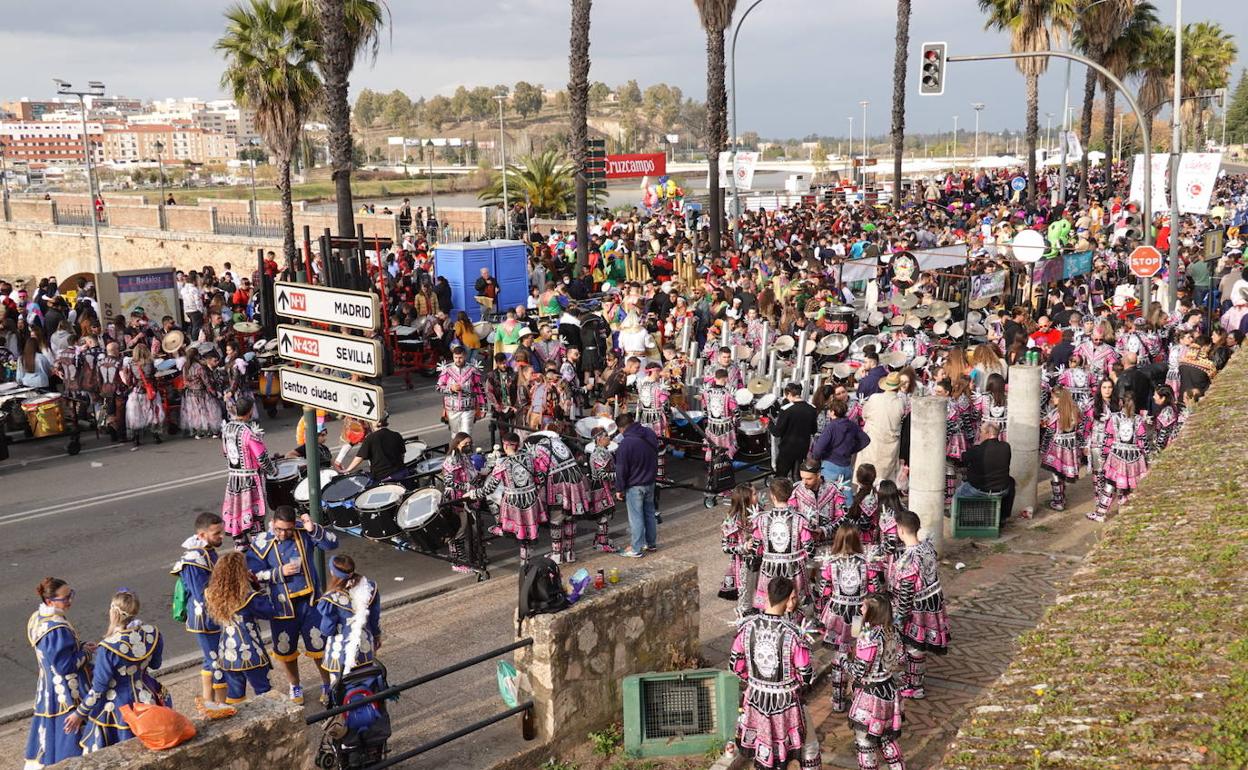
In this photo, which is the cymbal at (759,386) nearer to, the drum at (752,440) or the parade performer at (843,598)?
the drum at (752,440)

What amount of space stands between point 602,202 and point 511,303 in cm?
2559

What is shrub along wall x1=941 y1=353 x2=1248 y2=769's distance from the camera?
4711 millimetres

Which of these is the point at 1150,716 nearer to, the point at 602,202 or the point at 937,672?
the point at 937,672

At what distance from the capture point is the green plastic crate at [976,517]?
526 inches

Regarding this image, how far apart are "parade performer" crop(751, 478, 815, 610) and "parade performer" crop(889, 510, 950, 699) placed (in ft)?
2.63

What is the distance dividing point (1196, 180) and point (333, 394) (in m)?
19.7

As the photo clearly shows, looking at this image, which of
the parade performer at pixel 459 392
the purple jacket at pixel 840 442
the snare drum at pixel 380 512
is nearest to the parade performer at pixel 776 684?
the snare drum at pixel 380 512

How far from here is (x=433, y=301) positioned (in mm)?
23844

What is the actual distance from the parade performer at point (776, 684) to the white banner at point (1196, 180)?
1862 centimetres

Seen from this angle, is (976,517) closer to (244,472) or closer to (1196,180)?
(244,472)

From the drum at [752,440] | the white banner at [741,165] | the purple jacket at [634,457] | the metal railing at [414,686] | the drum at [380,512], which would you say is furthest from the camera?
the white banner at [741,165]

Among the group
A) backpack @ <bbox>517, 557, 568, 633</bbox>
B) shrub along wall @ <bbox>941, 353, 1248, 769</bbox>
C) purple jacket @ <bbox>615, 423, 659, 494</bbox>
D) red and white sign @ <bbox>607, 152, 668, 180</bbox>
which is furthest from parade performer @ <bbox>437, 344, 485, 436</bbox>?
red and white sign @ <bbox>607, 152, 668, 180</bbox>

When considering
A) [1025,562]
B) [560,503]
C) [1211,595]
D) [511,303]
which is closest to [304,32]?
[511,303]

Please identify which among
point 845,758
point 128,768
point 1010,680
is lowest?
point 845,758
